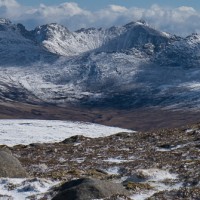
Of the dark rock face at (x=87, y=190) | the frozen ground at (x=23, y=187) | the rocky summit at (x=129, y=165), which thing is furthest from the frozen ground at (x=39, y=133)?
the dark rock face at (x=87, y=190)

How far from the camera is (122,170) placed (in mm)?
46312

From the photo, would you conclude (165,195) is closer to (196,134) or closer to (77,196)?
(77,196)

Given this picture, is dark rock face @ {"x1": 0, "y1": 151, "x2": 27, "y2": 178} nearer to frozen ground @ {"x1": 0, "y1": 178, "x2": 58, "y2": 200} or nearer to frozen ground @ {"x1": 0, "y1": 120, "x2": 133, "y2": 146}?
frozen ground @ {"x1": 0, "y1": 178, "x2": 58, "y2": 200}

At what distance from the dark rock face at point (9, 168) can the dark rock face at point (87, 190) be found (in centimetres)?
959

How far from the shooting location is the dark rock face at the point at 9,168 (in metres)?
41.0

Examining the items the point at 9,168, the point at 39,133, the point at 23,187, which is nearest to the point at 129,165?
the point at 9,168

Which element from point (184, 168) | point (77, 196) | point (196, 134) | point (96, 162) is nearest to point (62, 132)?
point (196, 134)

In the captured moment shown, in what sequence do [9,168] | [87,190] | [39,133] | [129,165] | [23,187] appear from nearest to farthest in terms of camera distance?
[87,190]
[23,187]
[9,168]
[129,165]
[39,133]

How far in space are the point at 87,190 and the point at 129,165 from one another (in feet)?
60.1

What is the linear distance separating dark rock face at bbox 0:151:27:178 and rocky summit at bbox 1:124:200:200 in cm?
193

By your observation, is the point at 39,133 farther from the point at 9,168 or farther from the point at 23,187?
the point at 23,187

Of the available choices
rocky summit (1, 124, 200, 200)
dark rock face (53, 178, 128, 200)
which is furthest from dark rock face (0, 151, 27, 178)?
dark rock face (53, 178, 128, 200)

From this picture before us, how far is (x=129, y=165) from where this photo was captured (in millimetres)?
48781

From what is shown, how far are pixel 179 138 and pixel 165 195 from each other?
39.2 m
